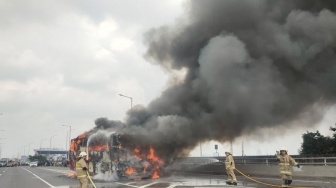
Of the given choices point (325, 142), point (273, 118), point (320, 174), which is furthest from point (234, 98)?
point (325, 142)

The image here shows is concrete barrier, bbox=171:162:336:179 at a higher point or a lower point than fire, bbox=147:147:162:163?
lower

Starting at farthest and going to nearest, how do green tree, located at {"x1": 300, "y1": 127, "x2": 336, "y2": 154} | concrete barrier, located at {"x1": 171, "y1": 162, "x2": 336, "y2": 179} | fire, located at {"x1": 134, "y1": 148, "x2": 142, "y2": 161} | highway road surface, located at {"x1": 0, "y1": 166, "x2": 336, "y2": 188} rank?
green tree, located at {"x1": 300, "y1": 127, "x2": 336, "y2": 154}
concrete barrier, located at {"x1": 171, "y1": 162, "x2": 336, "y2": 179}
fire, located at {"x1": 134, "y1": 148, "x2": 142, "y2": 161}
highway road surface, located at {"x1": 0, "y1": 166, "x2": 336, "y2": 188}

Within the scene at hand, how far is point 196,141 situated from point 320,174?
7834mm

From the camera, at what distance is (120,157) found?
1748cm

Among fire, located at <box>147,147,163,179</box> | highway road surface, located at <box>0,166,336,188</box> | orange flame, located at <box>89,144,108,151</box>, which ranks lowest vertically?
highway road surface, located at <box>0,166,336,188</box>

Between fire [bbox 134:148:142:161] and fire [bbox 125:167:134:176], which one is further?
fire [bbox 134:148:142:161]

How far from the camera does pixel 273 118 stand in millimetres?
22156

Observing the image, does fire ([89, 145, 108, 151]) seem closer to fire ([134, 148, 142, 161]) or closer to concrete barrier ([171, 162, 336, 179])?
fire ([134, 148, 142, 161])

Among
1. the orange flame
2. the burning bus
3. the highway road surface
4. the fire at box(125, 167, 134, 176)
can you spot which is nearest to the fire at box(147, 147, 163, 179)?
the burning bus

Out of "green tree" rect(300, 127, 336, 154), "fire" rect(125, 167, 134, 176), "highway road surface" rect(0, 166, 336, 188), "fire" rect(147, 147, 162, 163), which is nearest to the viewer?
"highway road surface" rect(0, 166, 336, 188)

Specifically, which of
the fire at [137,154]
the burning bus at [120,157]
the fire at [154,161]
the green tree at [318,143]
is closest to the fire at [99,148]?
the burning bus at [120,157]

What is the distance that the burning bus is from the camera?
57.7 ft

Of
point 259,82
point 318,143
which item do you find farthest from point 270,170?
point 318,143

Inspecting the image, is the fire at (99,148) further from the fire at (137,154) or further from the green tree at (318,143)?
the green tree at (318,143)
